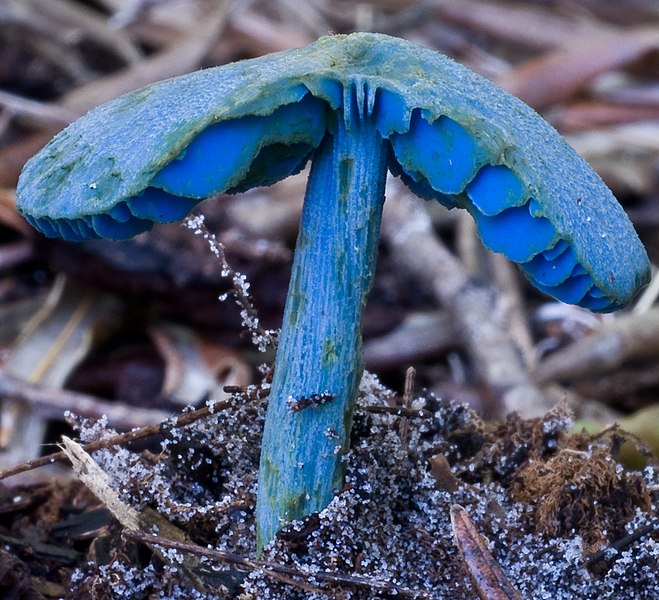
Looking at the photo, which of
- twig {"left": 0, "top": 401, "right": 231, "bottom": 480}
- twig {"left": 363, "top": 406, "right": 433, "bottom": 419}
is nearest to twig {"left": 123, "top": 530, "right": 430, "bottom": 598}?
twig {"left": 0, "top": 401, "right": 231, "bottom": 480}


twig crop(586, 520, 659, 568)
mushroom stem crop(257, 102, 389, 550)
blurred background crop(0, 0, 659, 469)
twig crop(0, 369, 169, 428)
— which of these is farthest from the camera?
blurred background crop(0, 0, 659, 469)

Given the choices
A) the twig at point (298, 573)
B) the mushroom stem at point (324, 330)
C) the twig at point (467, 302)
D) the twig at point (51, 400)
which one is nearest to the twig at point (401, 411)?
the mushroom stem at point (324, 330)

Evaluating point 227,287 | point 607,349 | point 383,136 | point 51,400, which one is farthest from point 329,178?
point 607,349

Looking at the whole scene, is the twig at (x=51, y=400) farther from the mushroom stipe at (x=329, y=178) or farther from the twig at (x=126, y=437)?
the mushroom stipe at (x=329, y=178)

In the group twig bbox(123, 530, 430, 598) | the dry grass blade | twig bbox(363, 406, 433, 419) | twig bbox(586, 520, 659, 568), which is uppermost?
twig bbox(363, 406, 433, 419)

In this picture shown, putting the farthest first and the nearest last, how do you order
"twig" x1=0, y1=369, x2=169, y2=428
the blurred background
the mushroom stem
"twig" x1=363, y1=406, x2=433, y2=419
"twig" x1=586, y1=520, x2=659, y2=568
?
the blurred background, "twig" x1=0, y1=369, x2=169, y2=428, "twig" x1=363, y1=406, x2=433, y2=419, "twig" x1=586, y1=520, x2=659, y2=568, the mushroom stem

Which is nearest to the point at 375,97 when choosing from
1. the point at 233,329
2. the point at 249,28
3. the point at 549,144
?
the point at 549,144

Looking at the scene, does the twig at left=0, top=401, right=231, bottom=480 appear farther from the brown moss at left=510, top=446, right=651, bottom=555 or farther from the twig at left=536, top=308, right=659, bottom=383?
the twig at left=536, top=308, right=659, bottom=383
